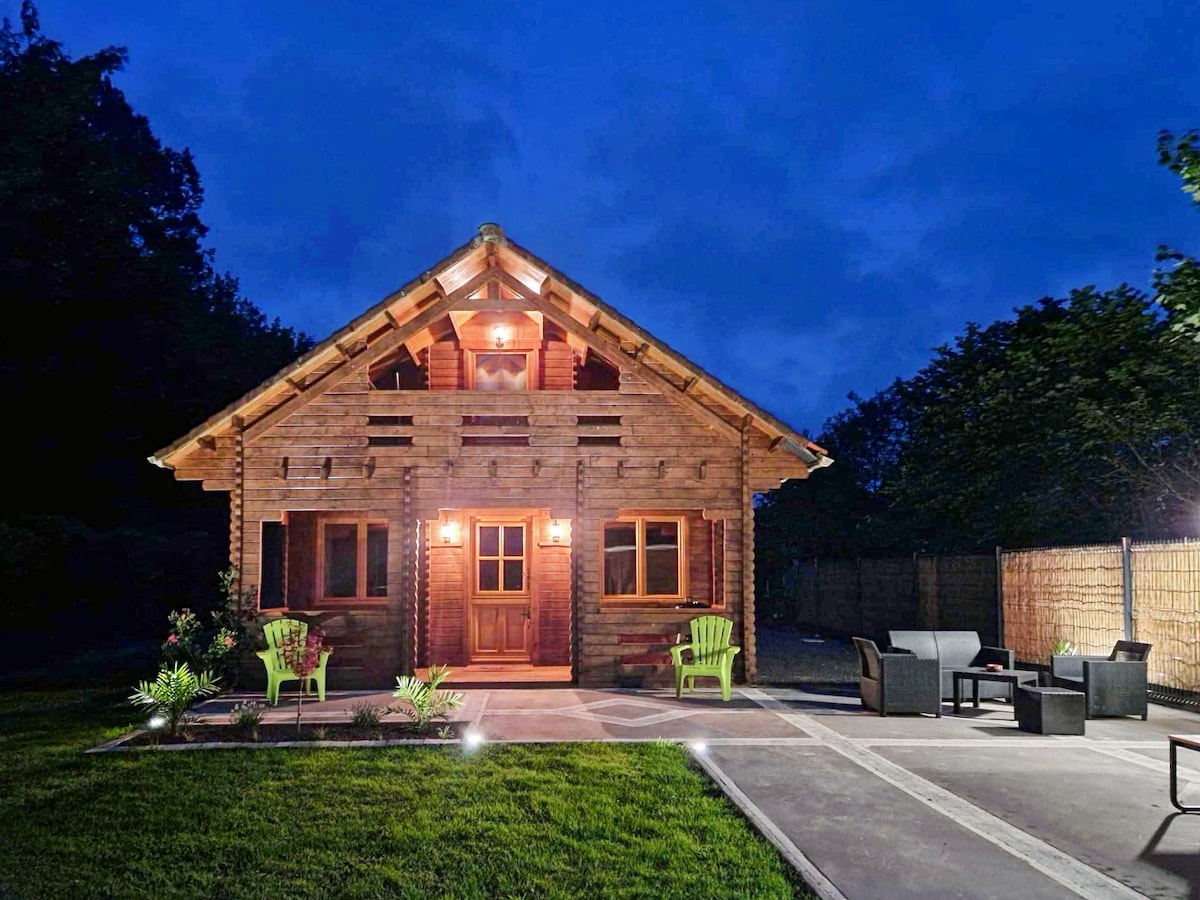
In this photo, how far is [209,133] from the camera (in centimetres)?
19938

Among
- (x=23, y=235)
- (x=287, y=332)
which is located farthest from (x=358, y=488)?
(x=287, y=332)

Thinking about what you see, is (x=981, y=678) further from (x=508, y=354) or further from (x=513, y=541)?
(x=508, y=354)

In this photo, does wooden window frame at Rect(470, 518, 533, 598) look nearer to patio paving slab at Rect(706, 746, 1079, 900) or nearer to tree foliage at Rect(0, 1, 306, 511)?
patio paving slab at Rect(706, 746, 1079, 900)

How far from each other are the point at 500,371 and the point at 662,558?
3.75 metres

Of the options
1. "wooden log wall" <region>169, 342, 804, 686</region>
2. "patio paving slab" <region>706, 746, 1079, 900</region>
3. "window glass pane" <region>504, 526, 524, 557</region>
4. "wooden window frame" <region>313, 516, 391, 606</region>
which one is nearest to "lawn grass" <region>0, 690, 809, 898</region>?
"patio paving slab" <region>706, 746, 1079, 900</region>

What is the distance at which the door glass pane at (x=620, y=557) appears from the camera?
1290 centimetres

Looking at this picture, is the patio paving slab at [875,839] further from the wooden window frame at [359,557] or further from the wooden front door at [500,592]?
the wooden window frame at [359,557]

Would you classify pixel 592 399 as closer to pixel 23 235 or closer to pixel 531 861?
pixel 531 861

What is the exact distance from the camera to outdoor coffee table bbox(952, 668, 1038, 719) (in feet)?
30.1

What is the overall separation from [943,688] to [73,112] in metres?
20.1

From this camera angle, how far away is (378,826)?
518 cm

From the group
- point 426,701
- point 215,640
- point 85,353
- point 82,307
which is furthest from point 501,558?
point 82,307

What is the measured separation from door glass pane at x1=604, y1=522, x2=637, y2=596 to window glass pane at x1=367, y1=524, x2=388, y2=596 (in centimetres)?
335

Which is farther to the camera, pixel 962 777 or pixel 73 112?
pixel 73 112
